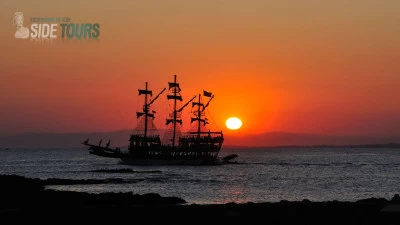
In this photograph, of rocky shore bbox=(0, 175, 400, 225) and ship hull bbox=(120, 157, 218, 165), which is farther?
ship hull bbox=(120, 157, 218, 165)

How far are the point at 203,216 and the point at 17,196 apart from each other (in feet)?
68.3

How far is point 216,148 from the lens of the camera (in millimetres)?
165875

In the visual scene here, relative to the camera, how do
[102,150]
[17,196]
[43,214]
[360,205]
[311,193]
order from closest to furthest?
[43,214] → [360,205] → [17,196] → [311,193] → [102,150]

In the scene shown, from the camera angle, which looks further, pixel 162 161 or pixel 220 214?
pixel 162 161

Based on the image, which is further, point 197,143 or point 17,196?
point 197,143

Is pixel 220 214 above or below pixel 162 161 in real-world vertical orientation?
below

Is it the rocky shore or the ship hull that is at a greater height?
the ship hull

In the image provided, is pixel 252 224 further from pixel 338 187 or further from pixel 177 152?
pixel 177 152

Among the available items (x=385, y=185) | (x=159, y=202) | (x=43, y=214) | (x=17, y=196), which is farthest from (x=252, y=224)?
(x=385, y=185)

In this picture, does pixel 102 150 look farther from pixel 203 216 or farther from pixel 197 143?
pixel 203 216

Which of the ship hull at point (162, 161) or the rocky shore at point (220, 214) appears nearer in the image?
the rocky shore at point (220, 214)

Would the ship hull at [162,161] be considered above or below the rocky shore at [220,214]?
above

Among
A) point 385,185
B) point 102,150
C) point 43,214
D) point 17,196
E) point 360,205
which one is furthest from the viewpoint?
point 102,150

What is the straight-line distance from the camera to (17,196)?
49.7m
